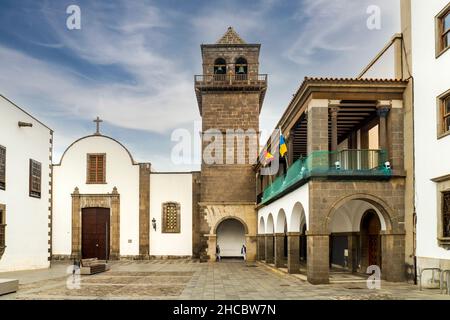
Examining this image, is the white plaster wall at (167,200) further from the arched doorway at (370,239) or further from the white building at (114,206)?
the arched doorway at (370,239)

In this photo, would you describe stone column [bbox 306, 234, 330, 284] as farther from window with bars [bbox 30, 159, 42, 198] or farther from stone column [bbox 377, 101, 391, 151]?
window with bars [bbox 30, 159, 42, 198]

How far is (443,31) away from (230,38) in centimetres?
1980

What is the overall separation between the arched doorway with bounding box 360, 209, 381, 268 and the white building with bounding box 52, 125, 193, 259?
16.6 m

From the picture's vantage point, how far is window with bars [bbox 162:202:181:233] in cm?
3550

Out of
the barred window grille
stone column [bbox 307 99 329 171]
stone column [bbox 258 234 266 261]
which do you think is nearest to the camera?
stone column [bbox 307 99 329 171]

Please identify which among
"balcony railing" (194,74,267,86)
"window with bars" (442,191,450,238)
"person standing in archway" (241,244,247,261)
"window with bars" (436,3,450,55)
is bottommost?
"person standing in archway" (241,244,247,261)

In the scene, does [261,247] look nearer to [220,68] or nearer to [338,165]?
[220,68]

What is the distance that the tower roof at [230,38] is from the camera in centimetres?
3391

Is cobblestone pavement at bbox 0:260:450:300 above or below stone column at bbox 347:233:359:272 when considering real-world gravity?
below

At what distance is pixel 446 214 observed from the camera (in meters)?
15.2

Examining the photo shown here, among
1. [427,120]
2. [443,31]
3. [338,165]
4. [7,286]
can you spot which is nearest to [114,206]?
[7,286]

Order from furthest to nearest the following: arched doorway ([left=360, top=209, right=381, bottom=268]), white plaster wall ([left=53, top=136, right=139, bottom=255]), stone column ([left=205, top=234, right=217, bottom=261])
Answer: white plaster wall ([left=53, top=136, right=139, bottom=255]) → stone column ([left=205, top=234, right=217, bottom=261]) → arched doorway ([left=360, top=209, right=381, bottom=268])

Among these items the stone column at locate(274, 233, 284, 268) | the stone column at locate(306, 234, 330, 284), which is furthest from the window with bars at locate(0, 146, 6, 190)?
the stone column at locate(306, 234, 330, 284)

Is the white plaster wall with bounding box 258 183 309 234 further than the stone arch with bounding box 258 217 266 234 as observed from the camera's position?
No
